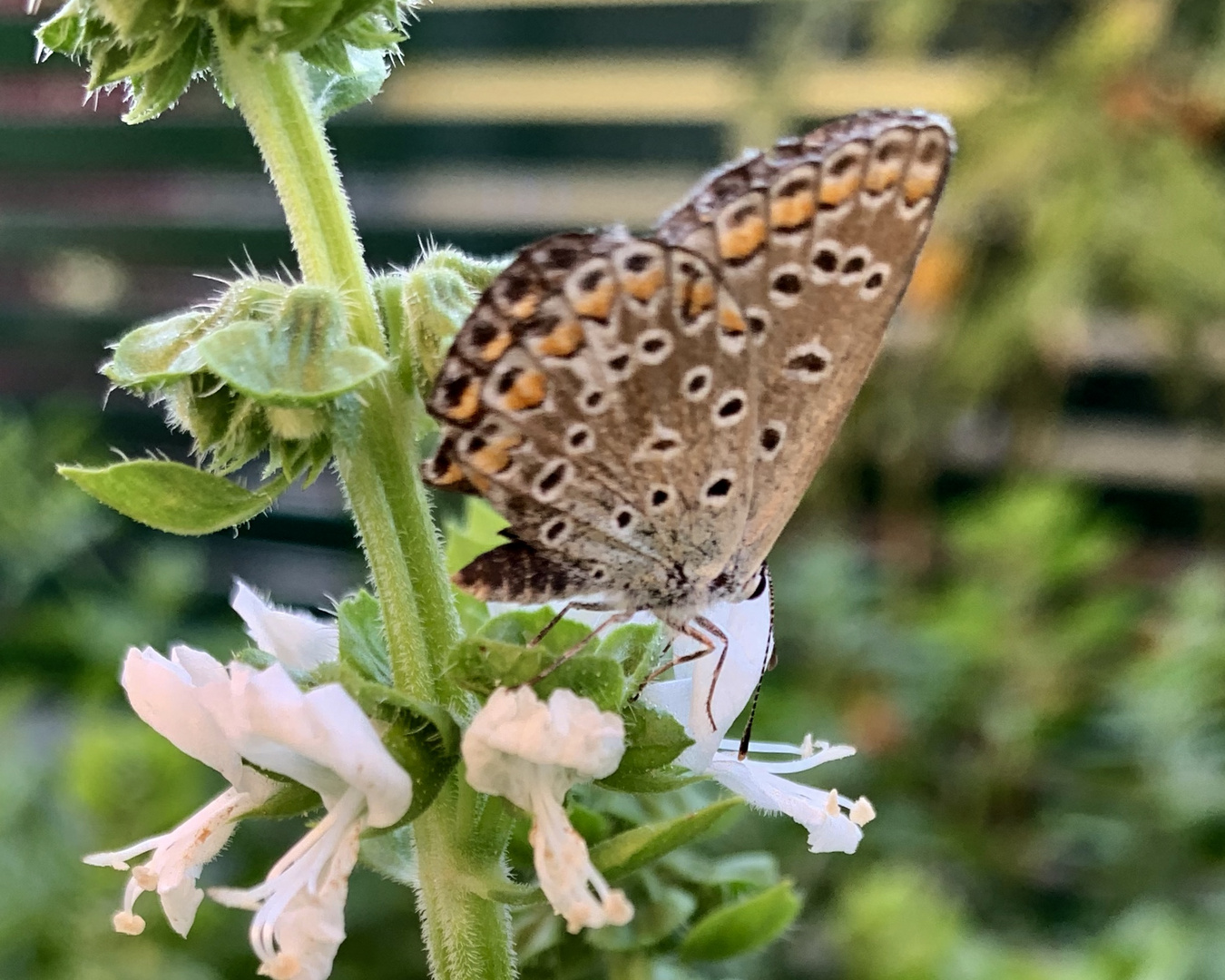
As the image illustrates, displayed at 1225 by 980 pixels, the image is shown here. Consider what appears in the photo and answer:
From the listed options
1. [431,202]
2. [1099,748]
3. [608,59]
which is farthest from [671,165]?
[1099,748]

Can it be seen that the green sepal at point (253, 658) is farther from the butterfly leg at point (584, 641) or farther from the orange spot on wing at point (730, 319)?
the orange spot on wing at point (730, 319)

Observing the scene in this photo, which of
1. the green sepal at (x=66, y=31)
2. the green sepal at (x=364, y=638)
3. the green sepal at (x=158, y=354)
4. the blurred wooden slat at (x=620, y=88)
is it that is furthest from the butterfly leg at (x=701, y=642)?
the blurred wooden slat at (x=620, y=88)

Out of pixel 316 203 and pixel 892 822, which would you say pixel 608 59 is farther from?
pixel 316 203

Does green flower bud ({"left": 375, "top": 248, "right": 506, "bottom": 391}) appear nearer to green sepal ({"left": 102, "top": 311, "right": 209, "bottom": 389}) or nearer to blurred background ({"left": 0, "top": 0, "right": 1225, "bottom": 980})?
green sepal ({"left": 102, "top": 311, "right": 209, "bottom": 389})

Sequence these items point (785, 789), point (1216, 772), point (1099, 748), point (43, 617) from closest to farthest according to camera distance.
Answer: point (785, 789), point (1216, 772), point (1099, 748), point (43, 617)

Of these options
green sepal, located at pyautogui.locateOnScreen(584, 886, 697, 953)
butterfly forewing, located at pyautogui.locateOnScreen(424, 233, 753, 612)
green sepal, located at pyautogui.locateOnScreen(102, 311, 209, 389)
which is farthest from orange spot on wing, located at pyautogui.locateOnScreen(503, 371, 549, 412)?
green sepal, located at pyautogui.locateOnScreen(584, 886, 697, 953)
